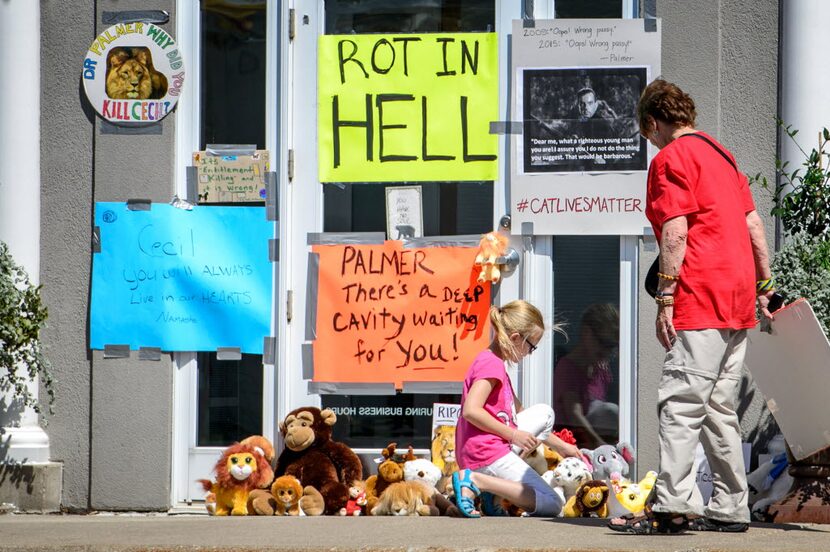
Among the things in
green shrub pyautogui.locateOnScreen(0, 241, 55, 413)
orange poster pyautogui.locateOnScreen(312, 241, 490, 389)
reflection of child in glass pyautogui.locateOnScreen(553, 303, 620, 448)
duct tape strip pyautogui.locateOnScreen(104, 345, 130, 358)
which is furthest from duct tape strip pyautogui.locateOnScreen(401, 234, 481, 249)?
green shrub pyautogui.locateOnScreen(0, 241, 55, 413)

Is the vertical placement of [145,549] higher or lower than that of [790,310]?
lower

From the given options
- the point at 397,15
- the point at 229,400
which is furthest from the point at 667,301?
the point at 229,400

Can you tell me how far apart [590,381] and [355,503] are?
148cm

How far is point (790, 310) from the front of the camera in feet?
16.6

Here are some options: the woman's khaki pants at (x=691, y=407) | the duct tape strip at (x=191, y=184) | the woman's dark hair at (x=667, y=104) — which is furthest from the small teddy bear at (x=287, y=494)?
the woman's dark hair at (x=667, y=104)

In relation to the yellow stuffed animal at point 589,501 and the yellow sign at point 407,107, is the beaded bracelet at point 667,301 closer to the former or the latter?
the yellow stuffed animal at point 589,501

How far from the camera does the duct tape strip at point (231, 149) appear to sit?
274 inches

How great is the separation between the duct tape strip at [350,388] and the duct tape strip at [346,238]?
31.4 inches

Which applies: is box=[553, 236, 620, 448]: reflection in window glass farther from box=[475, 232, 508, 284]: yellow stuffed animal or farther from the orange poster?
the orange poster

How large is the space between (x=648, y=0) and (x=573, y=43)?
18.4 inches

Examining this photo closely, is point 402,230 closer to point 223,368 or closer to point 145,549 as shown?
point 223,368

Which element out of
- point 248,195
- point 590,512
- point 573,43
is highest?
point 573,43

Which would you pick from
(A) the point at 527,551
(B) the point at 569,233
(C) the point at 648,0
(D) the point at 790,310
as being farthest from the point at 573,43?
(A) the point at 527,551

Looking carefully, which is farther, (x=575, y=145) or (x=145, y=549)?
(x=575, y=145)
